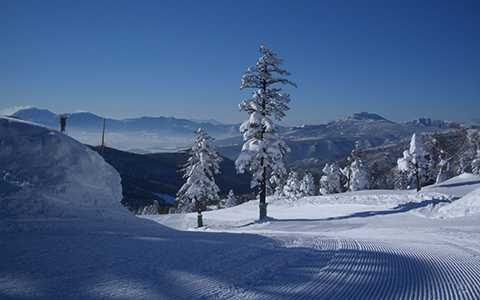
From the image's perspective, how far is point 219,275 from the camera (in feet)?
24.7

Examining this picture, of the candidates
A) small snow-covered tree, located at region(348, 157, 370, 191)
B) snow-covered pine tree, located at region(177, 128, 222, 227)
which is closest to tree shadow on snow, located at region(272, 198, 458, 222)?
snow-covered pine tree, located at region(177, 128, 222, 227)

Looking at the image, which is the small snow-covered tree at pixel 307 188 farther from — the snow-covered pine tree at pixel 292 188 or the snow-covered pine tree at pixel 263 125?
the snow-covered pine tree at pixel 263 125

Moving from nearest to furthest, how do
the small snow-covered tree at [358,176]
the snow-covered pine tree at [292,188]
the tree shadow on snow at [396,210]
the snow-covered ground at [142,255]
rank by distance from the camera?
the snow-covered ground at [142,255], the tree shadow on snow at [396,210], the small snow-covered tree at [358,176], the snow-covered pine tree at [292,188]

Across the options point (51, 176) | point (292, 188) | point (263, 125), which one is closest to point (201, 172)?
point (263, 125)

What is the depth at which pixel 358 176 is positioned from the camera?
64.7 metres

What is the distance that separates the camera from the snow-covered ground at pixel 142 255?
657 cm

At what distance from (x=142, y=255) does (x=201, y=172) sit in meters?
25.7

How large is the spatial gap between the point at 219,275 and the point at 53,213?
22.2ft

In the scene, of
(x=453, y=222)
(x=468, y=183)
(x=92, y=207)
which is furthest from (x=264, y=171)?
(x=468, y=183)

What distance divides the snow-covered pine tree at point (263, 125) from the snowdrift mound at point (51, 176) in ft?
42.6

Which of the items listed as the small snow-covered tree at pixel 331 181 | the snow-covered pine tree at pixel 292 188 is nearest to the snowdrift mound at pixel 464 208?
the small snow-covered tree at pixel 331 181

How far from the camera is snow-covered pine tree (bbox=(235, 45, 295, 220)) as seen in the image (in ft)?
88.4

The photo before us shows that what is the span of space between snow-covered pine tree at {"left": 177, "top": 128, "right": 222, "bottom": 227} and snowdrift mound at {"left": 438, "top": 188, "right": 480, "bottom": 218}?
59.6 ft

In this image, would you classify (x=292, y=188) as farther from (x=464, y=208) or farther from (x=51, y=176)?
(x=51, y=176)
